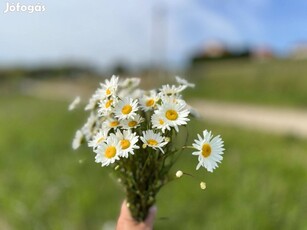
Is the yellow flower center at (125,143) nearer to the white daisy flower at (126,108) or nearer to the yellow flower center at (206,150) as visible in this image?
the white daisy flower at (126,108)

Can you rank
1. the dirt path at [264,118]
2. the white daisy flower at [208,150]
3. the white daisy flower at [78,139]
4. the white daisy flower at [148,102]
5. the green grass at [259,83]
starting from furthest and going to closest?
the green grass at [259,83] → the dirt path at [264,118] → the white daisy flower at [78,139] → the white daisy flower at [148,102] → the white daisy flower at [208,150]

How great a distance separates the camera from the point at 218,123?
29.4 feet

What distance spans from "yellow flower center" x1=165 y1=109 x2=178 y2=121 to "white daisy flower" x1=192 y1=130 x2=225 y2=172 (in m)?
0.07

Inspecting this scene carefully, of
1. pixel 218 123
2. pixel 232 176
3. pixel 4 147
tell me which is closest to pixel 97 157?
pixel 232 176

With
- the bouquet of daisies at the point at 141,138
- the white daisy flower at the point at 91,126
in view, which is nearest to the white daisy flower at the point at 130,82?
the bouquet of daisies at the point at 141,138

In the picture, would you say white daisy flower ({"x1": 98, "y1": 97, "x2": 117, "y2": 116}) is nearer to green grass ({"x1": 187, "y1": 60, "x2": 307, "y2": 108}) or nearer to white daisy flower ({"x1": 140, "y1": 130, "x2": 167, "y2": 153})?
white daisy flower ({"x1": 140, "y1": 130, "x2": 167, "y2": 153})

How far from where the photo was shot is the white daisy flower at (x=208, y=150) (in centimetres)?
86

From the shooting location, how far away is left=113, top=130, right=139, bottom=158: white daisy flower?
86 centimetres

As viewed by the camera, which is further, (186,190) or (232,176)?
(232,176)

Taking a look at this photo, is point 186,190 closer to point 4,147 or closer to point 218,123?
point 4,147

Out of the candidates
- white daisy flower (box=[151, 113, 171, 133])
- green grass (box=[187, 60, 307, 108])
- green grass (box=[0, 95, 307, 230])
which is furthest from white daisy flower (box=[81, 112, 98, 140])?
green grass (box=[187, 60, 307, 108])

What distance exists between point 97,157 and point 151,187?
20 cm

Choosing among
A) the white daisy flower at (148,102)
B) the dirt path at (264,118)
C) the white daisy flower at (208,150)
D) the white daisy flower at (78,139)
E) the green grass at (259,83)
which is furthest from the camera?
the green grass at (259,83)

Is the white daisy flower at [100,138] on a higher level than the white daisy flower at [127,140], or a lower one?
higher
